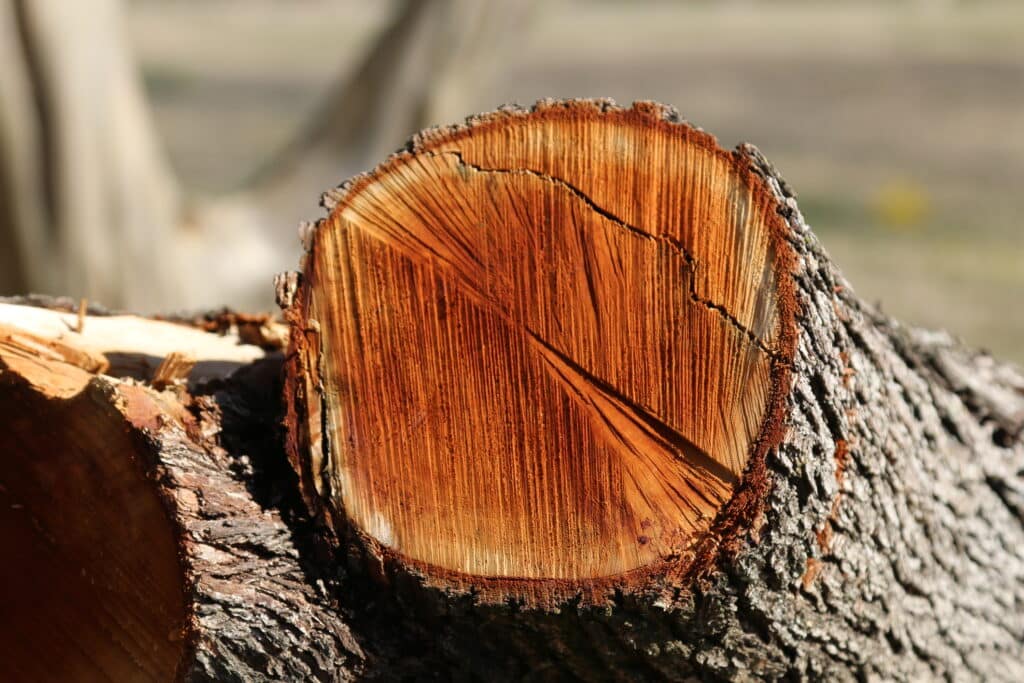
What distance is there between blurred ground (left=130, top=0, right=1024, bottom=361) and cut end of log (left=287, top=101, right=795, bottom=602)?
2.83m

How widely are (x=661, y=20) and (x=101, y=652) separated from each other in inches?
508

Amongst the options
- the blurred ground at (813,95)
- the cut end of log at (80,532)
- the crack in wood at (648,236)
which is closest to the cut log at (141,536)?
the cut end of log at (80,532)

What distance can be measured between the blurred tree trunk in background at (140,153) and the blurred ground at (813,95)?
0.16m

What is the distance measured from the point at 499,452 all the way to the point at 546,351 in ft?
0.41

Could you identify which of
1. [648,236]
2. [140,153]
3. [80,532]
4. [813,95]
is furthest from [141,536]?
[813,95]

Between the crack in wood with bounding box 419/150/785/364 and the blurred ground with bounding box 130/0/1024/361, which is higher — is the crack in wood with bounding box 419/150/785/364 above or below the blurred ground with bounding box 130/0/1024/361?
below

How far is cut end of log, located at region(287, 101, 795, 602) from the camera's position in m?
1.19

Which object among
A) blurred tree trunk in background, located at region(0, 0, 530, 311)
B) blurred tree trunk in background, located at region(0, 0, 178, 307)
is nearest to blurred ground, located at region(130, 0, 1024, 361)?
blurred tree trunk in background, located at region(0, 0, 530, 311)

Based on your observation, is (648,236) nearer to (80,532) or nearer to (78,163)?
(80,532)

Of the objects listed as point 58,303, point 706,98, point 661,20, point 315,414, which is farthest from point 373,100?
point 661,20

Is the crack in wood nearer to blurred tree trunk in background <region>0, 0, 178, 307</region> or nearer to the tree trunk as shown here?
the tree trunk

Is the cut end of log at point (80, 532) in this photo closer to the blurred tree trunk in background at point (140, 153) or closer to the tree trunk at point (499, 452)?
the tree trunk at point (499, 452)

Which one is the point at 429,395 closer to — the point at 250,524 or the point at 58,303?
the point at 250,524

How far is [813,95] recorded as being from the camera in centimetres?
949
